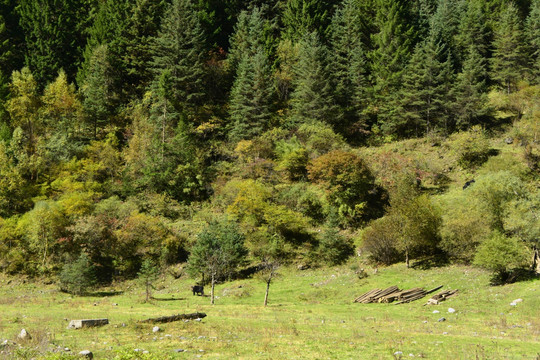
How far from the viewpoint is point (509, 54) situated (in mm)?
66875

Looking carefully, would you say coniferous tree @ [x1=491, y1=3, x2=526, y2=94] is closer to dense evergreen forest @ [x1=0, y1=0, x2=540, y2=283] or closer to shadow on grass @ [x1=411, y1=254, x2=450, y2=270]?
dense evergreen forest @ [x1=0, y1=0, x2=540, y2=283]

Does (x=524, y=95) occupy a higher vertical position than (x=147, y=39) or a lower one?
lower

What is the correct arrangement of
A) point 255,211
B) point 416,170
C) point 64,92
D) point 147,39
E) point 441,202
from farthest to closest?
point 147,39, point 64,92, point 416,170, point 255,211, point 441,202

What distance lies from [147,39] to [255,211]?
41527 millimetres

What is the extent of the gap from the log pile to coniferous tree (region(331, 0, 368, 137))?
3557cm

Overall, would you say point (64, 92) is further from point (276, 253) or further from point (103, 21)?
point (276, 253)

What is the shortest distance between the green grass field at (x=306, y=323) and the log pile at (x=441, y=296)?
0.73 m

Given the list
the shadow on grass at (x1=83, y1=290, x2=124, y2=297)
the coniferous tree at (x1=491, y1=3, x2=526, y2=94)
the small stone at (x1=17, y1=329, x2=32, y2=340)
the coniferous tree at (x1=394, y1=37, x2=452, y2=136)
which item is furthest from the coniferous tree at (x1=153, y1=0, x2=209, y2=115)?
the coniferous tree at (x1=491, y1=3, x2=526, y2=94)

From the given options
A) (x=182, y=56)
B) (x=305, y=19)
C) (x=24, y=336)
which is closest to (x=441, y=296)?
(x=24, y=336)

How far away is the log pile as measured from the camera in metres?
29.0

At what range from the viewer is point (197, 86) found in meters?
66.4

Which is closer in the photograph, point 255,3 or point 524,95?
point 524,95

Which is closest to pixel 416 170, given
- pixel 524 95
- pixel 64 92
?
pixel 524 95

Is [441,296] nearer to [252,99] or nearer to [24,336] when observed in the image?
[24,336]
